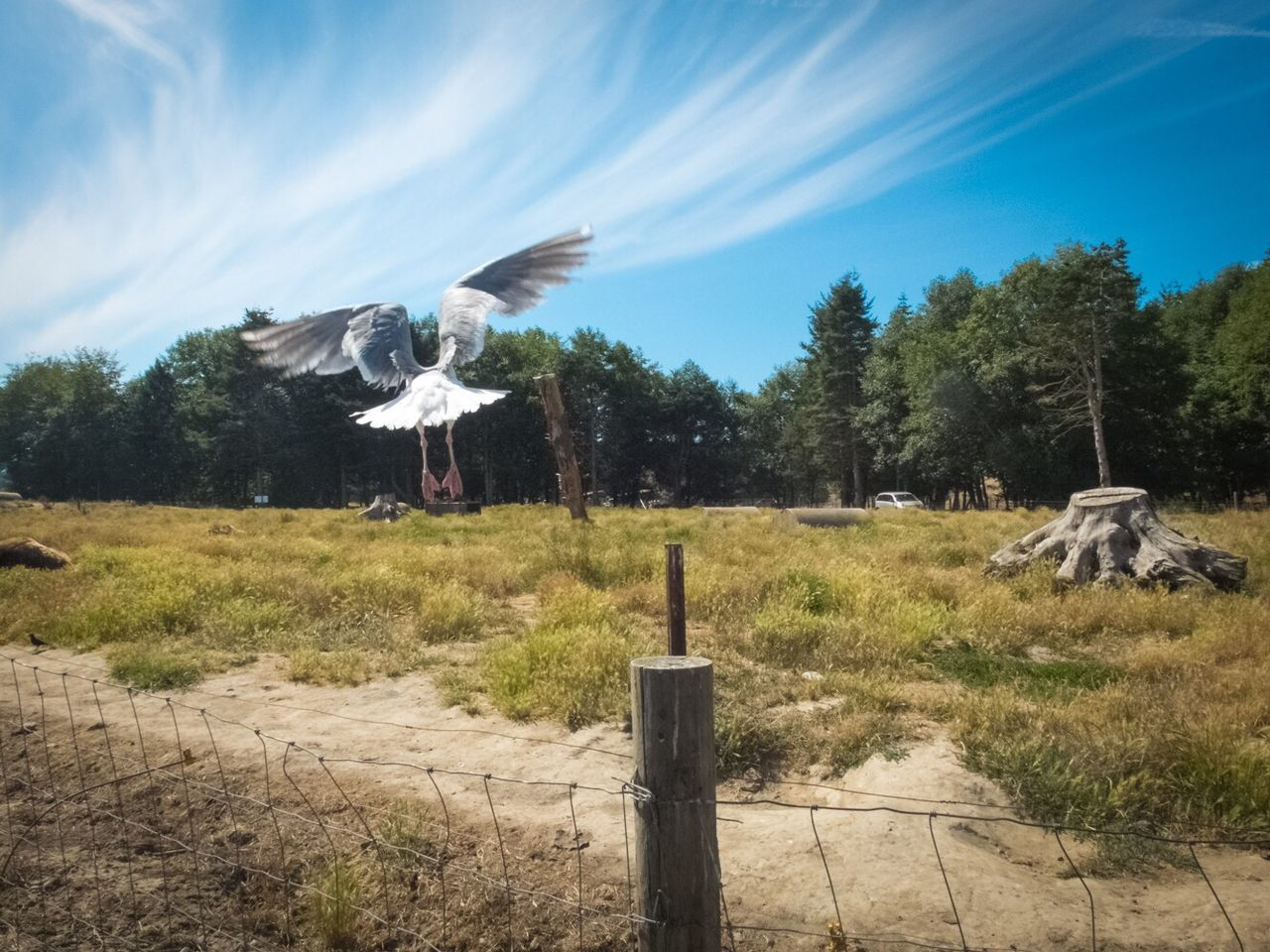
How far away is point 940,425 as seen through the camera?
40.0 meters

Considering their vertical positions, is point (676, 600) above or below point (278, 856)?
above

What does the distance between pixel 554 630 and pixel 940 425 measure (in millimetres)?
36780

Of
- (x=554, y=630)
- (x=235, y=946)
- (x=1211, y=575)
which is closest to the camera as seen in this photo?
(x=235, y=946)

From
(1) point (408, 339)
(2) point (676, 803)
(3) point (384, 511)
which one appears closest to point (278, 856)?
(2) point (676, 803)

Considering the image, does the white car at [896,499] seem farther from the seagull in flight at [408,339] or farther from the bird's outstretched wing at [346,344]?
the bird's outstretched wing at [346,344]

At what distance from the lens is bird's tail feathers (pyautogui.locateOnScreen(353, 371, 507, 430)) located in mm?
17094

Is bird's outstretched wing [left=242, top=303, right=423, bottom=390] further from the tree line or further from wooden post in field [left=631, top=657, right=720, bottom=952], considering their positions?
wooden post in field [left=631, top=657, right=720, bottom=952]

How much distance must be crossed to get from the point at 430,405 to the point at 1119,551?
43.7 ft

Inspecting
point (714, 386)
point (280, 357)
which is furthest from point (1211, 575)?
point (714, 386)

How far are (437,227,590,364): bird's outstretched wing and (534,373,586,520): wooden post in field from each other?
6.34 ft

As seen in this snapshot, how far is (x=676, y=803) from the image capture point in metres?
2.47

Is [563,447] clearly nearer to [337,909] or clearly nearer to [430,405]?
[430,405]

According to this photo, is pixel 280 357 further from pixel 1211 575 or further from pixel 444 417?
pixel 1211 575

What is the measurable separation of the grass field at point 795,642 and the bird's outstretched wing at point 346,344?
7.04 metres
